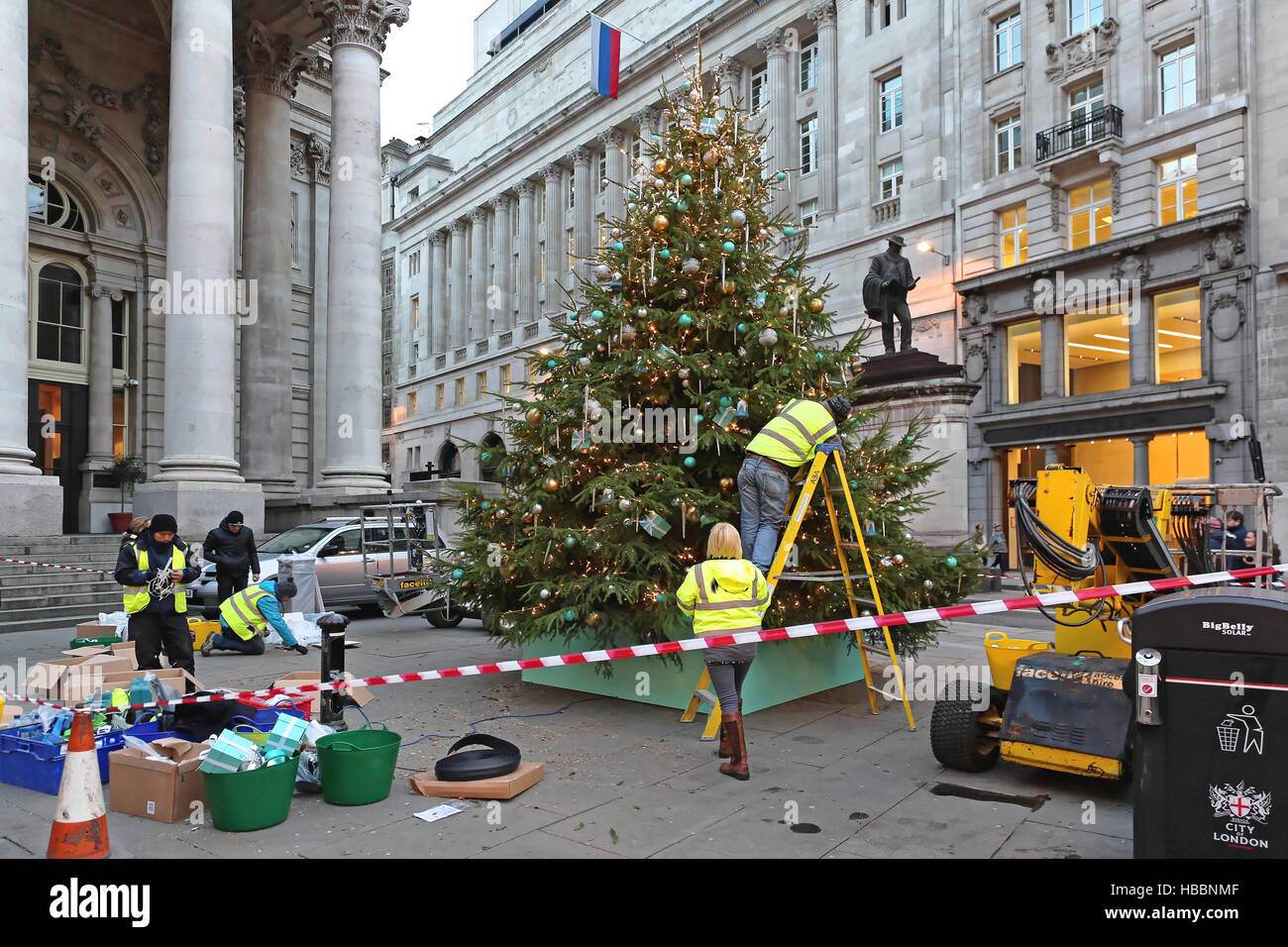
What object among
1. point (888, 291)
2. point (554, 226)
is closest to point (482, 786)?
point (888, 291)

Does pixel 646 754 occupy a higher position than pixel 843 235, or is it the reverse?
pixel 843 235

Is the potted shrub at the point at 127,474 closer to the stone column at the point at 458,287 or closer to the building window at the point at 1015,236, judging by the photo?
the building window at the point at 1015,236

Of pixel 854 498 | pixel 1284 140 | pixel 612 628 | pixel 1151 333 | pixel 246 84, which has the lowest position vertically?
pixel 612 628

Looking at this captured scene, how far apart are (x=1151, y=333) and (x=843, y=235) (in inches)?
526

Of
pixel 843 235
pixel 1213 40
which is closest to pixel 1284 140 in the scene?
pixel 1213 40

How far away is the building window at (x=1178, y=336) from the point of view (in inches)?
1039

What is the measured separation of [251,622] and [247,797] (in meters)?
6.75

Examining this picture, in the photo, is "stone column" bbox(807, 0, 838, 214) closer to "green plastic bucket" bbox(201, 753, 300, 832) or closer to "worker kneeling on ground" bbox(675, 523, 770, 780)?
"worker kneeling on ground" bbox(675, 523, 770, 780)

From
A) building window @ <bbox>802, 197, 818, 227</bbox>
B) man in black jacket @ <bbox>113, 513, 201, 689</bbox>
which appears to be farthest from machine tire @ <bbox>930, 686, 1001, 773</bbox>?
building window @ <bbox>802, 197, 818, 227</bbox>

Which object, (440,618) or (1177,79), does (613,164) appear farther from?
(440,618)

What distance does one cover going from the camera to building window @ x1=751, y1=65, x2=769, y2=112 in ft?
139
